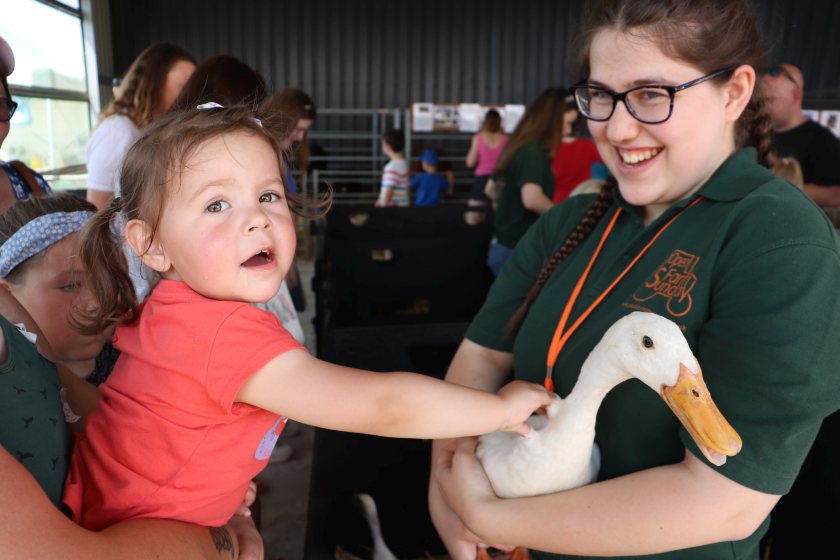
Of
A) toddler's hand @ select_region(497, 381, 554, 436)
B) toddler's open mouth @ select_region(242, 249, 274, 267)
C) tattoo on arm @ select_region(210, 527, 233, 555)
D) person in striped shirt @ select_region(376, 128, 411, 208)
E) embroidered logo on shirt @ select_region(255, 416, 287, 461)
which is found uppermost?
toddler's open mouth @ select_region(242, 249, 274, 267)

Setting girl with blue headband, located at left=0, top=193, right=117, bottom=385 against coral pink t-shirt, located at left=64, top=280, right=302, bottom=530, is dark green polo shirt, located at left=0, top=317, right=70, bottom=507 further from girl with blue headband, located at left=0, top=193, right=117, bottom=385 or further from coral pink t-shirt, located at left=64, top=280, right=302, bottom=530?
girl with blue headband, located at left=0, top=193, right=117, bottom=385

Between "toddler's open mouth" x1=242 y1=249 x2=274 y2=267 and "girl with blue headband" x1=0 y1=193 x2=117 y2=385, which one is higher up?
"toddler's open mouth" x1=242 y1=249 x2=274 y2=267

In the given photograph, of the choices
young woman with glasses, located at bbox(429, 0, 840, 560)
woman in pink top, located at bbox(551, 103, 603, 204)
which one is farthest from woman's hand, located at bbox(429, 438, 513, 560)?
woman in pink top, located at bbox(551, 103, 603, 204)

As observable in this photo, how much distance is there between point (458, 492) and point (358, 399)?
36 cm

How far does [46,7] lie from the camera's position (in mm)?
6223

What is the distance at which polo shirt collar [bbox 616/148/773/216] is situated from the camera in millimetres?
983

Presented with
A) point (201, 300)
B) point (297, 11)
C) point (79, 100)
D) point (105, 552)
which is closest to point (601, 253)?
point (201, 300)

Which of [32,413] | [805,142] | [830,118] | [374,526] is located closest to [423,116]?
[830,118]

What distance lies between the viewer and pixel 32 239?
1.31 metres

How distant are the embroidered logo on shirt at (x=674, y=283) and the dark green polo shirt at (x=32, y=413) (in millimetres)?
840

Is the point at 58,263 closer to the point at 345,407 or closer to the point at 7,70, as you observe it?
the point at 7,70

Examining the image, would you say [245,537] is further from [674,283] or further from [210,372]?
A: [674,283]

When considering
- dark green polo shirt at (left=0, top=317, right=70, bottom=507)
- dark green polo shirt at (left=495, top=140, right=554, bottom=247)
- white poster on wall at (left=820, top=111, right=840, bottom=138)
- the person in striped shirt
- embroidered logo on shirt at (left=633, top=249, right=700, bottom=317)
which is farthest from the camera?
white poster on wall at (left=820, top=111, right=840, bottom=138)

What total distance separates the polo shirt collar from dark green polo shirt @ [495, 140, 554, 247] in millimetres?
2147
